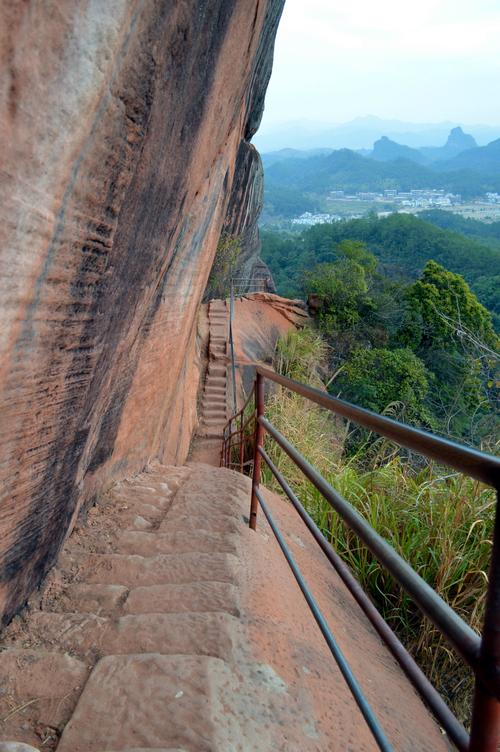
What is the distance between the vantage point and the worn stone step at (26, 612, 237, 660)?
4.52 ft

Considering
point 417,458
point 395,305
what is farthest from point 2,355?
point 395,305

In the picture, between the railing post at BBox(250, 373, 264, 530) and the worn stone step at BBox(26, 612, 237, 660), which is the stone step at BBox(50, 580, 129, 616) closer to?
the worn stone step at BBox(26, 612, 237, 660)

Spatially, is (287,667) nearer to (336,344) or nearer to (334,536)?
(334,536)

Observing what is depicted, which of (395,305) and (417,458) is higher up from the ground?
(395,305)

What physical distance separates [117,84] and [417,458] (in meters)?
5.53

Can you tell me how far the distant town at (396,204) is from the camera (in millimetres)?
77750

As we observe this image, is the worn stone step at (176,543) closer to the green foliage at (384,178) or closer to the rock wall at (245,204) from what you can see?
the rock wall at (245,204)

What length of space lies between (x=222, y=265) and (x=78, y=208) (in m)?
11.6

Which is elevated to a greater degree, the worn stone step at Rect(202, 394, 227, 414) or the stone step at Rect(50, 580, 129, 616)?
the stone step at Rect(50, 580, 129, 616)

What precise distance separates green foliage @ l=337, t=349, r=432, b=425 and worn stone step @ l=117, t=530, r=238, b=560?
9866mm

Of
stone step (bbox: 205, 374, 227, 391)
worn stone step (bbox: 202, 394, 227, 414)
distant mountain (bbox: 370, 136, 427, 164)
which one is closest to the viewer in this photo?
worn stone step (bbox: 202, 394, 227, 414)

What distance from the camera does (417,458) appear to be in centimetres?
615

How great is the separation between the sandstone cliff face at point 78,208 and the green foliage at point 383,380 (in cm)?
979

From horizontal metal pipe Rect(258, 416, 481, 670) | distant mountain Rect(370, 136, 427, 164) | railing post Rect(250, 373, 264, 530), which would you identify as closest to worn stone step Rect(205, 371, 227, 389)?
railing post Rect(250, 373, 264, 530)
